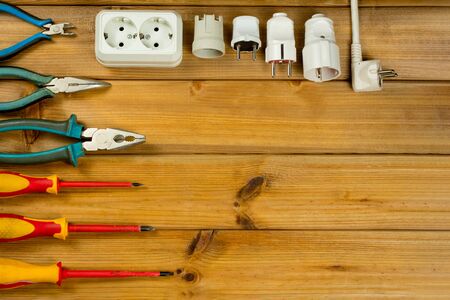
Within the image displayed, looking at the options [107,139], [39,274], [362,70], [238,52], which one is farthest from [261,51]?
[39,274]

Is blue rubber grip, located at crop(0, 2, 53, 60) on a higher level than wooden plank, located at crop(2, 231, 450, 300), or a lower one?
higher

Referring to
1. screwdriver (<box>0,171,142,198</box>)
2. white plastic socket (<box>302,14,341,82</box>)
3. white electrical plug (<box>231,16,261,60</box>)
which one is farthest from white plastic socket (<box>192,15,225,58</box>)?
screwdriver (<box>0,171,142,198</box>)

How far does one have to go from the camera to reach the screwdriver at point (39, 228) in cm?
86

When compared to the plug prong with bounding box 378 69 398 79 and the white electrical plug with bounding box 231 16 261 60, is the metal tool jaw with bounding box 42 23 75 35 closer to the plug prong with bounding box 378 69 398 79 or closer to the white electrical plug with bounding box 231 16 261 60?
the white electrical plug with bounding box 231 16 261 60

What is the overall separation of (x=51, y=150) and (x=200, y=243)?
281mm

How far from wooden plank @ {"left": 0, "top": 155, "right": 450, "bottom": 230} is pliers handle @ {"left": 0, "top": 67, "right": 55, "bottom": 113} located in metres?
0.10

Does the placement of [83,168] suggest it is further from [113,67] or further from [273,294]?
[273,294]

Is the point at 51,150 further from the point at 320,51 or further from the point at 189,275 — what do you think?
the point at 320,51

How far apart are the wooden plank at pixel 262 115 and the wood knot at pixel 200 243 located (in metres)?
0.14

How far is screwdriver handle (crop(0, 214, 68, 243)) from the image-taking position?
0.86 m

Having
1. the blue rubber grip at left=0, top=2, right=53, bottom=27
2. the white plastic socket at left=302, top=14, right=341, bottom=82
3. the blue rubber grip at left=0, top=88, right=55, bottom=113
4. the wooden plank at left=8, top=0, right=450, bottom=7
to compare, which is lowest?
the blue rubber grip at left=0, top=88, right=55, bottom=113

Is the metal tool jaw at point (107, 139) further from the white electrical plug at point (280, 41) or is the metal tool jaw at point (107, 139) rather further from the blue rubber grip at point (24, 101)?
the white electrical plug at point (280, 41)

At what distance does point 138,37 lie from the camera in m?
0.93

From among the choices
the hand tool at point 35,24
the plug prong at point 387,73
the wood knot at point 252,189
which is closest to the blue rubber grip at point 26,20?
the hand tool at point 35,24
